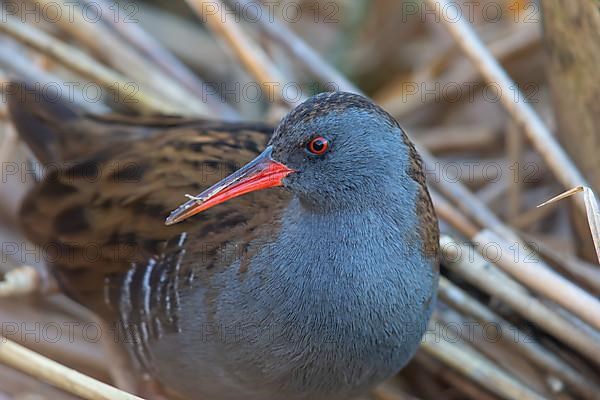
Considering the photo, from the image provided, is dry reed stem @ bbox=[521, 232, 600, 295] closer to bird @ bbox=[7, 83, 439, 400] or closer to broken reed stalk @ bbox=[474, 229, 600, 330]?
broken reed stalk @ bbox=[474, 229, 600, 330]

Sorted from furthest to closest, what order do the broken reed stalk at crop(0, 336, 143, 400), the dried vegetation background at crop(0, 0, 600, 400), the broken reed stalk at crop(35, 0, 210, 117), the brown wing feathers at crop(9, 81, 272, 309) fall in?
the broken reed stalk at crop(35, 0, 210, 117)
the dried vegetation background at crop(0, 0, 600, 400)
the brown wing feathers at crop(9, 81, 272, 309)
the broken reed stalk at crop(0, 336, 143, 400)

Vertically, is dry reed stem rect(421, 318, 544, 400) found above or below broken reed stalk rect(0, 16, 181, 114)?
below

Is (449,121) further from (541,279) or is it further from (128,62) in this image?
(541,279)

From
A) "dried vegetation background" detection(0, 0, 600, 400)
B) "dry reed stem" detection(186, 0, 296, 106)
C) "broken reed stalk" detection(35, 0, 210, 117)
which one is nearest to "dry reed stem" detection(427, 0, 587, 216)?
"dried vegetation background" detection(0, 0, 600, 400)

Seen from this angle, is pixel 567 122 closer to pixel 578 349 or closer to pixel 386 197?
pixel 578 349

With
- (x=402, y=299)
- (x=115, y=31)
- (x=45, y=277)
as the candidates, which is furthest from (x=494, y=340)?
(x=115, y=31)

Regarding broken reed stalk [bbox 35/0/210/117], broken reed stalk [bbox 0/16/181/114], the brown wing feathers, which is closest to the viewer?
the brown wing feathers

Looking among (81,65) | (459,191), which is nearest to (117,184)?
(81,65)
